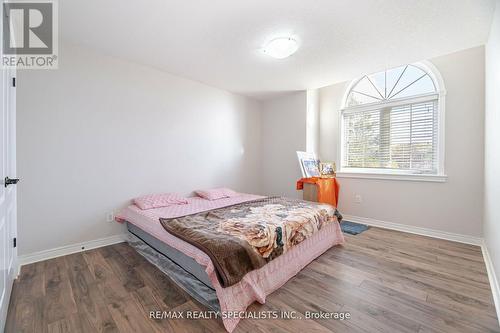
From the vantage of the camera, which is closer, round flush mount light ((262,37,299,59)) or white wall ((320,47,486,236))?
round flush mount light ((262,37,299,59))

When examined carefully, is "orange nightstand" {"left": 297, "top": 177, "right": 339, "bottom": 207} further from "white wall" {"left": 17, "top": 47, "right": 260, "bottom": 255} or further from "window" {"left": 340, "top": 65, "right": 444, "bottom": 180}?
"white wall" {"left": 17, "top": 47, "right": 260, "bottom": 255}

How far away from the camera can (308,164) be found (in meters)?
3.84

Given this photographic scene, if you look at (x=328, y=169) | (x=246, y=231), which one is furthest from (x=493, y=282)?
(x=328, y=169)

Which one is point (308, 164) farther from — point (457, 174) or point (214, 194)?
point (457, 174)

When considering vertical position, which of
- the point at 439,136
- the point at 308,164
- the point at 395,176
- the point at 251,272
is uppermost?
the point at 439,136

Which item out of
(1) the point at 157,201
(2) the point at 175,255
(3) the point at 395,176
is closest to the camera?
(2) the point at 175,255

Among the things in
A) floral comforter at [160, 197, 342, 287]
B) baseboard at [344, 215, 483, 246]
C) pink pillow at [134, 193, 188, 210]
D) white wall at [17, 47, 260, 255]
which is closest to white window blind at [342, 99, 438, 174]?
baseboard at [344, 215, 483, 246]

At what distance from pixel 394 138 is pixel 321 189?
1472 millimetres

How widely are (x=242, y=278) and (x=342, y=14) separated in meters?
2.45

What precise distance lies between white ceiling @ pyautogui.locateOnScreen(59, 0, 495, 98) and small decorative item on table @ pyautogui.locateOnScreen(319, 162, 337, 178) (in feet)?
5.65

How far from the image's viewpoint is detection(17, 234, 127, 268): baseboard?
2.19 meters

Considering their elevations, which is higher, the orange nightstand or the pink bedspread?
the orange nightstand

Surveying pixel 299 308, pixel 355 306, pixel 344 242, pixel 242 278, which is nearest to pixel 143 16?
pixel 242 278

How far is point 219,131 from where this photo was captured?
403 cm
